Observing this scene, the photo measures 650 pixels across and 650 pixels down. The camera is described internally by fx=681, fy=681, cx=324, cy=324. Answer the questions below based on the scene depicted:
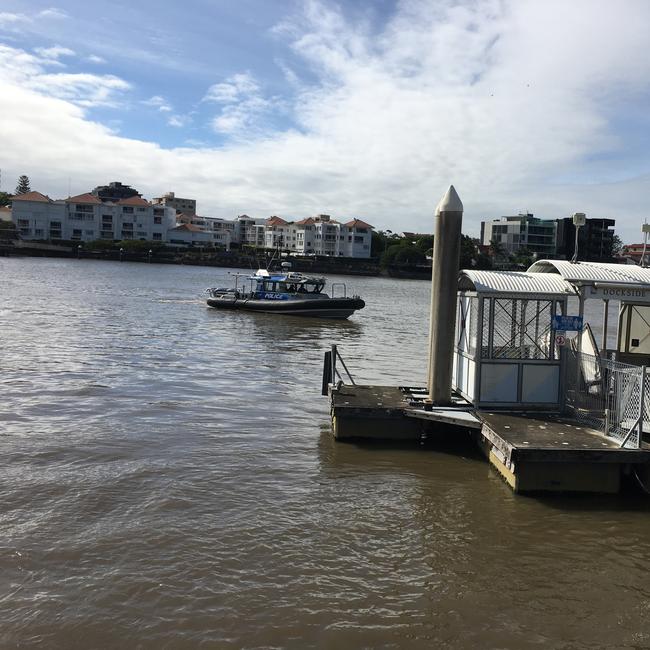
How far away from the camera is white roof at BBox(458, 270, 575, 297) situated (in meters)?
10.9

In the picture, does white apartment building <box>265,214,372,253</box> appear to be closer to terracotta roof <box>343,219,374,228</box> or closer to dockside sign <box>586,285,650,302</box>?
terracotta roof <box>343,219,374,228</box>

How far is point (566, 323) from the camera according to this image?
1073 cm

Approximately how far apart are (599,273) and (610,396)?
8.26 ft

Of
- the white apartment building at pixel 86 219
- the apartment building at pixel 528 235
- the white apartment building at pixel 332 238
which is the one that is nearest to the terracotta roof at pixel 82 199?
the white apartment building at pixel 86 219

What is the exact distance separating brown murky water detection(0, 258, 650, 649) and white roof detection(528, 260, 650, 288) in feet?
11.3

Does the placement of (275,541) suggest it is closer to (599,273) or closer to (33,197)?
(599,273)

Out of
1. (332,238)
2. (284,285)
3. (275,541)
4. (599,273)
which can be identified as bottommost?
(275,541)

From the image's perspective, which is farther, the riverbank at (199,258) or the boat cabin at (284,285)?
the riverbank at (199,258)

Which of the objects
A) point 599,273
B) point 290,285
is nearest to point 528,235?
point 290,285

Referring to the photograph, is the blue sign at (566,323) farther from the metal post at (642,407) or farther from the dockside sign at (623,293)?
the metal post at (642,407)

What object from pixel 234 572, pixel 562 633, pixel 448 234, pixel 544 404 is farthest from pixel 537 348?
pixel 234 572

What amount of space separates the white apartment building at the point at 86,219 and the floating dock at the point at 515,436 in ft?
472

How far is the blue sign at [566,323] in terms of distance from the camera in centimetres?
1072

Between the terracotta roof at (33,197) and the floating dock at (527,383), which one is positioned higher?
the terracotta roof at (33,197)
